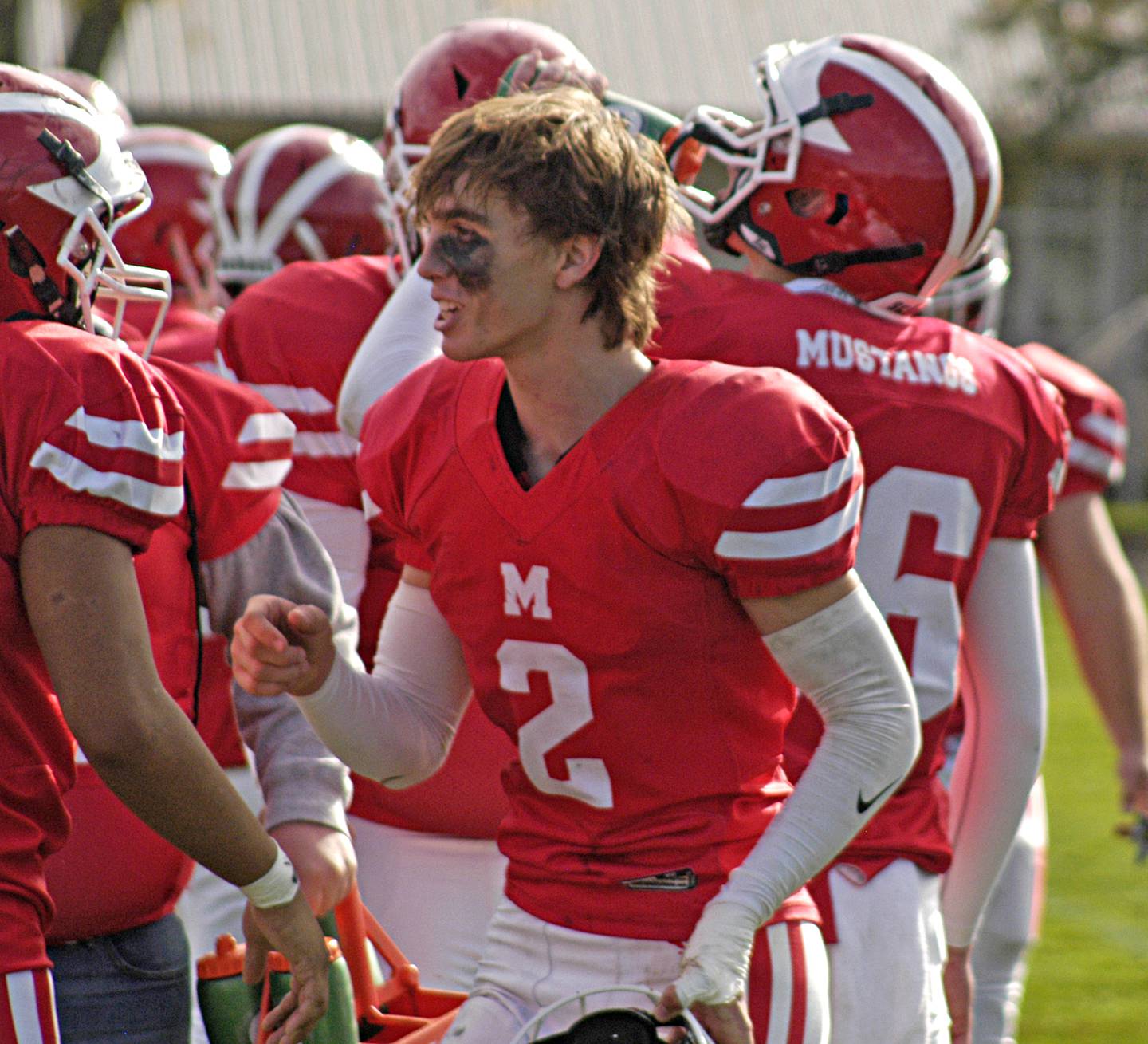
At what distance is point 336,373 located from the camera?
339 cm

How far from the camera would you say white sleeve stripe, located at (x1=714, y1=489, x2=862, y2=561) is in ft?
6.67

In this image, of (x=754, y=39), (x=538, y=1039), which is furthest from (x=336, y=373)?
(x=754, y=39)

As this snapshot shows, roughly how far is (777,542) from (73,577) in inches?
31.5

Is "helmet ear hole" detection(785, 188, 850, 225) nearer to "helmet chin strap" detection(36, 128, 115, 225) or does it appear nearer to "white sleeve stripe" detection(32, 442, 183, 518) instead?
"helmet chin strap" detection(36, 128, 115, 225)

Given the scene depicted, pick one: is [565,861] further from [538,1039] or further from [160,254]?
[160,254]

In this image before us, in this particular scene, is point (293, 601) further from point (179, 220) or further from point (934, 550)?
point (179, 220)

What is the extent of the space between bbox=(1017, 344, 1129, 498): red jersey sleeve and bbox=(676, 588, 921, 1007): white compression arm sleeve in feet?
5.86

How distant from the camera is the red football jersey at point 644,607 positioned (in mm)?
2049

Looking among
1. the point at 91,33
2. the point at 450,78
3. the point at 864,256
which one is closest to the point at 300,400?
the point at 450,78

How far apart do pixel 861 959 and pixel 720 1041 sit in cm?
57

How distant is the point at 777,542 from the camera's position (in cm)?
203

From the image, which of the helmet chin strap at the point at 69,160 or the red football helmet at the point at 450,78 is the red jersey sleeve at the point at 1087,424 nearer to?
the red football helmet at the point at 450,78

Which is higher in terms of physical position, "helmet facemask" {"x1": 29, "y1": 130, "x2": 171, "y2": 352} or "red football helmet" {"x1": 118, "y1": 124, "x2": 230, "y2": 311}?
"helmet facemask" {"x1": 29, "y1": 130, "x2": 171, "y2": 352}

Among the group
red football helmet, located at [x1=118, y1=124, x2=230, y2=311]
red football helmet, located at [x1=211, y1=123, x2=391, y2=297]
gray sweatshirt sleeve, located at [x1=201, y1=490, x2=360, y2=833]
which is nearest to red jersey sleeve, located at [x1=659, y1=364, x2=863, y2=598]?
gray sweatshirt sleeve, located at [x1=201, y1=490, x2=360, y2=833]
